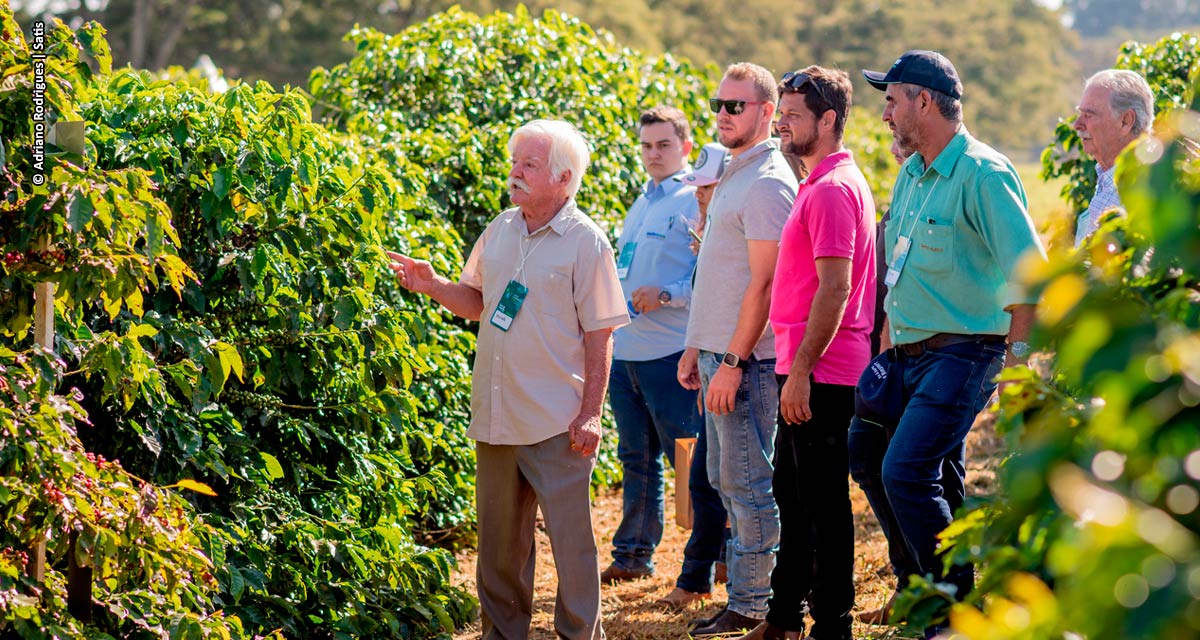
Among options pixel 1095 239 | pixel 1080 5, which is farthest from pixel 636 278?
pixel 1080 5

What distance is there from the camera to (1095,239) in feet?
7.22

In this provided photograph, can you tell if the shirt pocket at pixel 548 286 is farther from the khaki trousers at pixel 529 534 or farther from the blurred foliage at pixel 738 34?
the blurred foliage at pixel 738 34

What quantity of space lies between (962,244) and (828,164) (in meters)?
0.61

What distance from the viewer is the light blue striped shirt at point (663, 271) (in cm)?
606

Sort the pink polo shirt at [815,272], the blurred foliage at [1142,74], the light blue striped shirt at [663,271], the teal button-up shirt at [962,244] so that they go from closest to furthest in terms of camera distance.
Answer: the teal button-up shirt at [962,244] → the pink polo shirt at [815,272] → the light blue striped shirt at [663,271] → the blurred foliage at [1142,74]

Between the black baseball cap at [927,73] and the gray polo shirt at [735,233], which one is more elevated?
the black baseball cap at [927,73]

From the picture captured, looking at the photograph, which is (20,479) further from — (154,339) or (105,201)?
(154,339)

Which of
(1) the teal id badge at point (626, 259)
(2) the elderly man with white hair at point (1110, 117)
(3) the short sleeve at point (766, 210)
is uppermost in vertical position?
(2) the elderly man with white hair at point (1110, 117)

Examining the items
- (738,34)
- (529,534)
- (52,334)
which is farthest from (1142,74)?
(738,34)

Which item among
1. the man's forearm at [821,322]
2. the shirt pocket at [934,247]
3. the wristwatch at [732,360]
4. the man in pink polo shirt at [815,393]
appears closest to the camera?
the shirt pocket at [934,247]

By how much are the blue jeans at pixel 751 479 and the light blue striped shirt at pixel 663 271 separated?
1.07 meters

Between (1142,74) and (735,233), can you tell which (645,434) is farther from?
(1142,74)

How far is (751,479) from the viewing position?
493 cm

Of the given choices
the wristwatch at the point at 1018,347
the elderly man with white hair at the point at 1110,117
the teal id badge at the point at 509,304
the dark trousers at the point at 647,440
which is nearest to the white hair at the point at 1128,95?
the elderly man with white hair at the point at 1110,117
